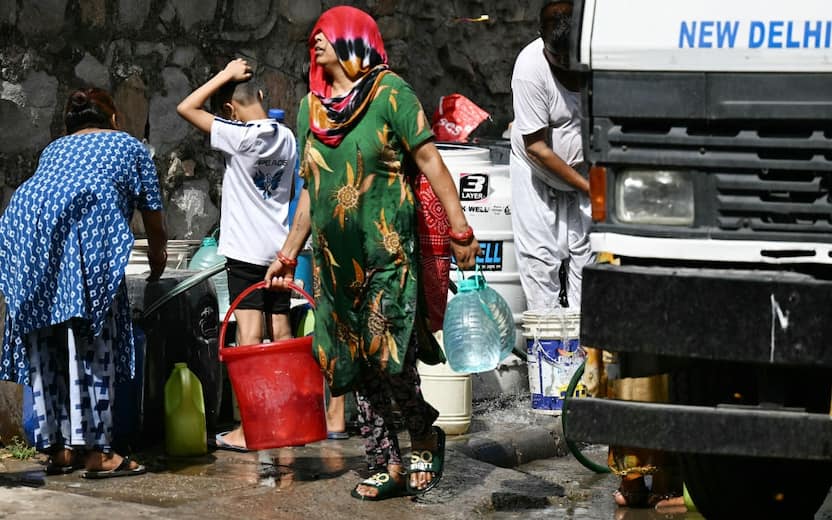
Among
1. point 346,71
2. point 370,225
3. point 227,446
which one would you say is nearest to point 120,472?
point 227,446

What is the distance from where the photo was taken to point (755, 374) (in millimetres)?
4656

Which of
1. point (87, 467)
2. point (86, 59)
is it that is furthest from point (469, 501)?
point (86, 59)

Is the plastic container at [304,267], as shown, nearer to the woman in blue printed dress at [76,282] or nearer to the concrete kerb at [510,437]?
the concrete kerb at [510,437]

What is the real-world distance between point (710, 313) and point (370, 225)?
178cm

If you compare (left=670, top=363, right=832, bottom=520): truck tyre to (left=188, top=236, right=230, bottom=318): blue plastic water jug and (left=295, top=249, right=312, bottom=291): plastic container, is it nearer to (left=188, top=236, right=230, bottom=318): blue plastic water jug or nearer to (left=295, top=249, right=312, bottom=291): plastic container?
(left=295, top=249, right=312, bottom=291): plastic container

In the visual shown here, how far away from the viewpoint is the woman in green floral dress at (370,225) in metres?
5.70

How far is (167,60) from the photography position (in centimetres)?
867

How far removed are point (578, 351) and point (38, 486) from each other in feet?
9.27

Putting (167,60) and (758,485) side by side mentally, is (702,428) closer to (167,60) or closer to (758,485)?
(758,485)

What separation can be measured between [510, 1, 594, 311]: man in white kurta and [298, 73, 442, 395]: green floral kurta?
191 cm

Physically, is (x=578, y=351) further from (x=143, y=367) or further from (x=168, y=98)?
(x=168, y=98)

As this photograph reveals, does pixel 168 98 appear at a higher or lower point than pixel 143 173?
higher

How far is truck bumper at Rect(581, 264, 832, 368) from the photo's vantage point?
4172 mm

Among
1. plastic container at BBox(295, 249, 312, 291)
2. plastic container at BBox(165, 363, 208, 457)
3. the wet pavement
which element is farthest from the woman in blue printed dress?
plastic container at BBox(295, 249, 312, 291)
